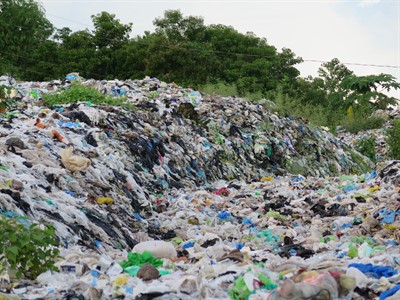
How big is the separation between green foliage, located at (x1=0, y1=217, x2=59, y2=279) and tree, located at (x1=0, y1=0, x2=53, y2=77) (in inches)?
795

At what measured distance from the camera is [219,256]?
12.1 ft

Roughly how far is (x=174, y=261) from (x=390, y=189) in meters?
3.98

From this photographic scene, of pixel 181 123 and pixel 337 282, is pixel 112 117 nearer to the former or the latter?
pixel 181 123

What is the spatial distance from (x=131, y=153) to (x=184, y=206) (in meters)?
1.33

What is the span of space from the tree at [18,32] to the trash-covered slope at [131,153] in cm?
1238

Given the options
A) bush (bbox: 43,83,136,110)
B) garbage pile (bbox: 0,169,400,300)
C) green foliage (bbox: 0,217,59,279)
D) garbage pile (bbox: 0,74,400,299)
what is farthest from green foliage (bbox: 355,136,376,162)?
green foliage (bbox: 0,217,59,279)

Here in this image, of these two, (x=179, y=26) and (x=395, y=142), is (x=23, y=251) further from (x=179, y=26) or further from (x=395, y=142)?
(x=179, y=26)

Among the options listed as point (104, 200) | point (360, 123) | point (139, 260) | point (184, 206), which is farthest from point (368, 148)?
point (139, 260)

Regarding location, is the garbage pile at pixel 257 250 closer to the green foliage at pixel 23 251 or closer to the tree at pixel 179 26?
the green foliage at pixel 23 251

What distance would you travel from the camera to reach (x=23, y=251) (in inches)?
111

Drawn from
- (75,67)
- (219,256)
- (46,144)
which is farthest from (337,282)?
(75,67)

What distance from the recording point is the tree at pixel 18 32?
23094 millimetres

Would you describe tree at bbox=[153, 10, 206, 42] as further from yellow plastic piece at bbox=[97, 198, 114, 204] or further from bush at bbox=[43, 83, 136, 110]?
yellow plastic piece at bbox=[97, 198, 114, 204]

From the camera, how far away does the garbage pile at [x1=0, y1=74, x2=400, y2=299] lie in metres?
2.71
